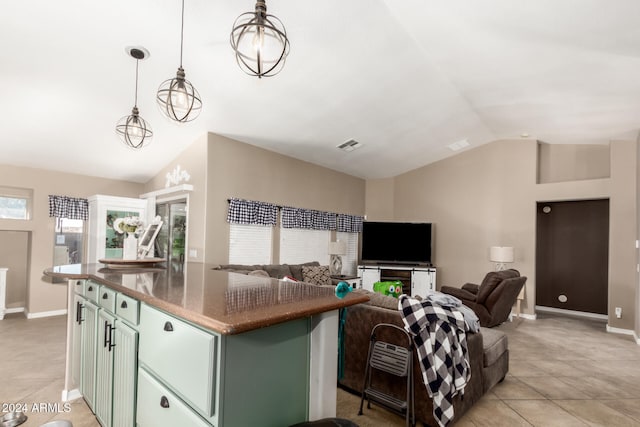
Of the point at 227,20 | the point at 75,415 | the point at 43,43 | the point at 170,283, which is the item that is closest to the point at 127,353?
the point at 170,283

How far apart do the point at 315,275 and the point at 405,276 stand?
2.15 meters

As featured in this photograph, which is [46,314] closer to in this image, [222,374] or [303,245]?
[303,245]

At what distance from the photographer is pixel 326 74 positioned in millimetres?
3816

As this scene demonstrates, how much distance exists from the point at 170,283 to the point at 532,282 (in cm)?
631

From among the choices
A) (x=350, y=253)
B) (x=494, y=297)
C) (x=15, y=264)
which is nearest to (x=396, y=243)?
(x=350, y=253)

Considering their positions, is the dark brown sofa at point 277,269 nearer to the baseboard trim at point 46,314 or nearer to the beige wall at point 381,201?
the beige wall at point 381,201

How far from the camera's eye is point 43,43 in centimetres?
305

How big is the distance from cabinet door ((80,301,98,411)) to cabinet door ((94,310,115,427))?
0.10 meters

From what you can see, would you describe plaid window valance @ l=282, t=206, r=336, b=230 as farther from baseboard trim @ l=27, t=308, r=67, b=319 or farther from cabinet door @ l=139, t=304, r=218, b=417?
cabinet door @ l=139, t=304, r=218, b=417

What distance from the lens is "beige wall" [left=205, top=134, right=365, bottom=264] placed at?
494 cm

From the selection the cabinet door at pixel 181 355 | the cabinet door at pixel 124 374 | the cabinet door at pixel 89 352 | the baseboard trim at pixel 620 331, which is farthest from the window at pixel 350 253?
the cabinet door at pixel 181 355

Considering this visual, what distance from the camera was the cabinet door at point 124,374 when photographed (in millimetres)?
1701

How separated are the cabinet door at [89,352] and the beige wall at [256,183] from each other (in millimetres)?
2368

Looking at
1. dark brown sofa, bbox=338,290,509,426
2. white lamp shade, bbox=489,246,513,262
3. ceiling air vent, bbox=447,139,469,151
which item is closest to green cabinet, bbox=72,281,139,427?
dark brown sofa, bbox=338,290,509,426
